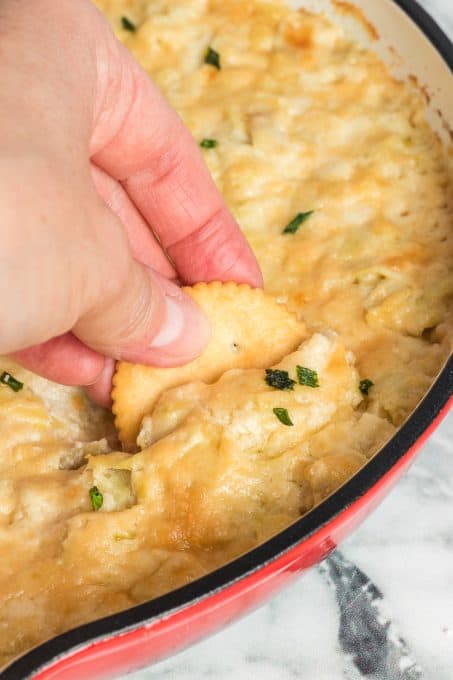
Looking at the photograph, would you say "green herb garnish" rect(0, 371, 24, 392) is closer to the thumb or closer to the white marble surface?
the thumb

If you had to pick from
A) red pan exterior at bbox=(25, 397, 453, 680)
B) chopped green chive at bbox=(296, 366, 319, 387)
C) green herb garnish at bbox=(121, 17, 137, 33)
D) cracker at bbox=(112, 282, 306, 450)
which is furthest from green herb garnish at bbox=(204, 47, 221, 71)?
red pan exterior at bbox=(25, 397, 453, 680)

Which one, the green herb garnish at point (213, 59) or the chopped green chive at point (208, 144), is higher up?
the green herb garnish at point (213, 59)

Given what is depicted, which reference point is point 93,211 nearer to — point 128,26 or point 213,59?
point 213,59

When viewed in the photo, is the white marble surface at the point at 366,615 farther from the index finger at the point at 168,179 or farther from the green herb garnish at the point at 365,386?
the index finger at the point at 168,179

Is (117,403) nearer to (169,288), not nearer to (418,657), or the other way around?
(169,288)

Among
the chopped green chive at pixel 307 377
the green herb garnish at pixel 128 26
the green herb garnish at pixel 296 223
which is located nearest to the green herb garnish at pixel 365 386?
the chopped green chive at pixel 307 377
